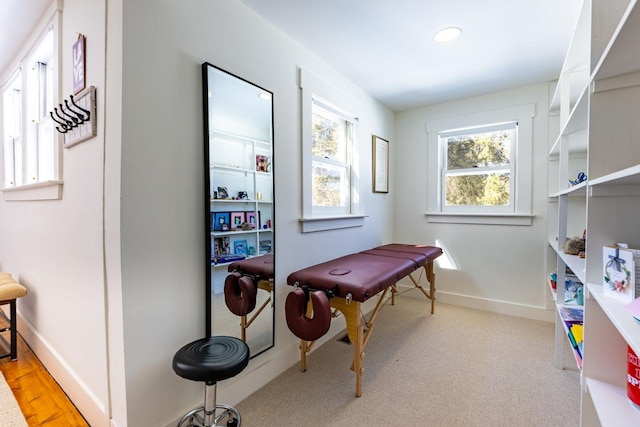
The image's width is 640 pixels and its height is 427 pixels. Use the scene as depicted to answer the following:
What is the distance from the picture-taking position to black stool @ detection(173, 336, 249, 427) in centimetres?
116

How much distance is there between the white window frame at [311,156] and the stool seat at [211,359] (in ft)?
3.40

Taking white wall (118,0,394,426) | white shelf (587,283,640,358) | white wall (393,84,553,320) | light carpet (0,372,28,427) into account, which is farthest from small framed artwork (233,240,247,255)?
white wall (393,84,553,320)

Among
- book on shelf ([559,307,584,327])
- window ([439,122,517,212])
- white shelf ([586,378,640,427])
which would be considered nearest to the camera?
white shelf ([586,378,640,427])

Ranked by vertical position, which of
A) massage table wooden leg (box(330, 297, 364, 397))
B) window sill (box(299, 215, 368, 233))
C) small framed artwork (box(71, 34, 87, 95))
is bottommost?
massage table wooden leg (box(330, 297, 364, 397))

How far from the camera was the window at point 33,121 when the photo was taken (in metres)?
1.88

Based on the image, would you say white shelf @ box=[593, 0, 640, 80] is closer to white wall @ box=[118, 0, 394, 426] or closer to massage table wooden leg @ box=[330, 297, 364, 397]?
massage table wooden leg @ box=[330, 297, 364, 397]

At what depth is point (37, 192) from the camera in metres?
1.98

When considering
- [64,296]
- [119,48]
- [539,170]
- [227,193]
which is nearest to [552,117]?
[539,170]

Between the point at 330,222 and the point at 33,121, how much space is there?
2.54 metres

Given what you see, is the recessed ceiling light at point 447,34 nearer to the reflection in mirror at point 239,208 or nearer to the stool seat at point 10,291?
→ the reflection in mirror at point 239,208

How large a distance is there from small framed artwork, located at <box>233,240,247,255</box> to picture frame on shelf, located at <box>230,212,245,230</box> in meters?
0.09

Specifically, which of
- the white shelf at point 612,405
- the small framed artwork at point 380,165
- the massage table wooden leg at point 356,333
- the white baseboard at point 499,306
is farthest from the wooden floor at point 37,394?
the white baseboard at point 499,306

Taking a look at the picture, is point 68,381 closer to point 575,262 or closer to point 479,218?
point 575,262

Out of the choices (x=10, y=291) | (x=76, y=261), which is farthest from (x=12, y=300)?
(x=76, y=261)
